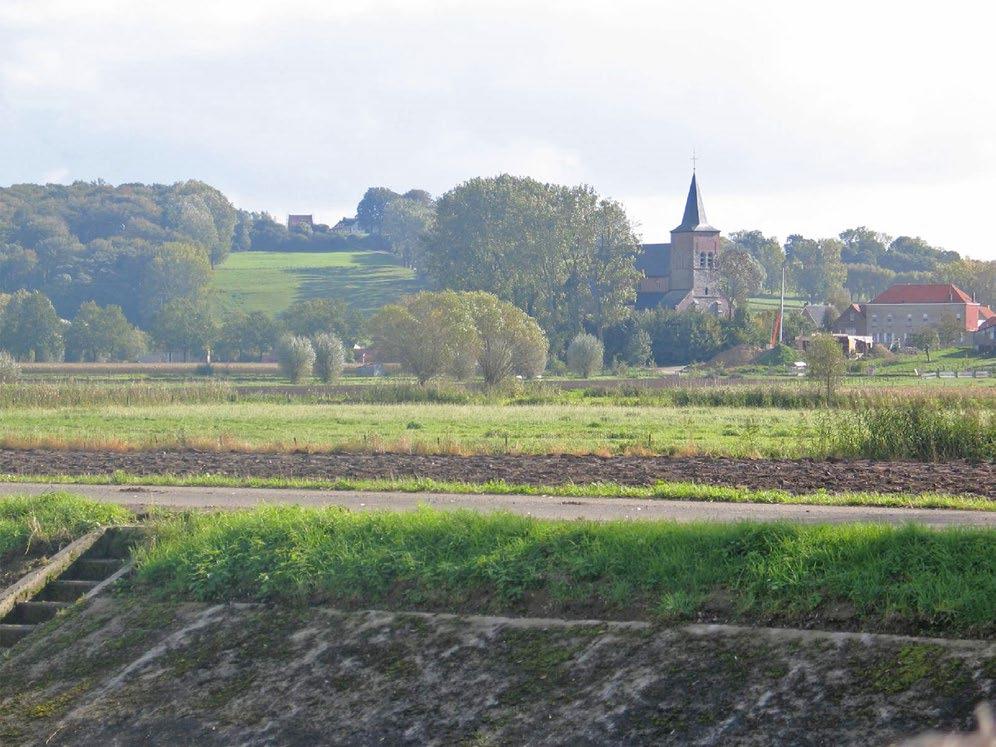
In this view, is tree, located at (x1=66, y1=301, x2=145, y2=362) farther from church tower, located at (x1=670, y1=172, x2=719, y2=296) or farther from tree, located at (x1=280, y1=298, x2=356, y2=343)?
church tower, located at (x1=670, y1=172, x2=719, y2=296)

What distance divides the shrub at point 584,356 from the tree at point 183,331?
4631 centimetres

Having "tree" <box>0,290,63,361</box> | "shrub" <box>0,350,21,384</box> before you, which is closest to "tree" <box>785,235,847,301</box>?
"tree" <box>0,290,63,361</box>

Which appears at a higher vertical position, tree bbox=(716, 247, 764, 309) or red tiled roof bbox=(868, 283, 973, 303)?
tree bbox=(716, 247, 764, 309)

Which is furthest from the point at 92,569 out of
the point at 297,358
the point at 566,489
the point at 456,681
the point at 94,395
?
the point at 297,358

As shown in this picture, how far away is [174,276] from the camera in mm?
170375

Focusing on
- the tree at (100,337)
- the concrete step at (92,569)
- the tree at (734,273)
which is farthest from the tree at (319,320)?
the concrete step at (92,569)

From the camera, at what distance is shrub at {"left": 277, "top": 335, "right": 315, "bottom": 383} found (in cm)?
9119

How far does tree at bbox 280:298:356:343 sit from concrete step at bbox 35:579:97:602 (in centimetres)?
11050

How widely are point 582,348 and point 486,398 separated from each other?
40.9 metres

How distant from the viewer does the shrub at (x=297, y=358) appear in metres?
91.2

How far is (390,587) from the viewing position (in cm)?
1455

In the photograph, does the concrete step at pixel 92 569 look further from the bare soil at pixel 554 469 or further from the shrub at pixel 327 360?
the shrub at pixel 327 360

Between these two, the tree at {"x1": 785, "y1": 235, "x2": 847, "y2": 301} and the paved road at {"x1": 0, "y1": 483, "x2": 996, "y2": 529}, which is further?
the tree at {"x1": 785, "y1": 235, "x2": 847, "y2": 301}

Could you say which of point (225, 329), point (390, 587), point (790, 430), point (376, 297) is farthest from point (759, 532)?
point (376, 297)
